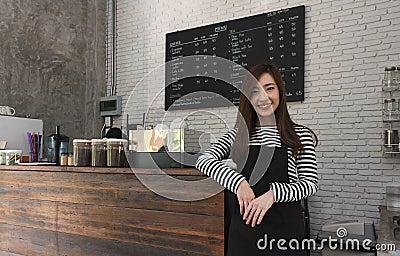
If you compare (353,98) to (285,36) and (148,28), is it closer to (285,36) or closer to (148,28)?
(285,36)

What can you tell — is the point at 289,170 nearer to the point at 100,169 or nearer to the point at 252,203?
the point at 252,203

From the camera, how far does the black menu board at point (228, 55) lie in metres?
4.96

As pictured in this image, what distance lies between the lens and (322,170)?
15.4 feet

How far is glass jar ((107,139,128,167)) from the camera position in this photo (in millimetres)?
2922

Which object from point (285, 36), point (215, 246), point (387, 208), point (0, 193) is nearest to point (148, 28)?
point (285, 36)

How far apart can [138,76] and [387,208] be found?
3725 mm

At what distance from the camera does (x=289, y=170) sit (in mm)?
2236

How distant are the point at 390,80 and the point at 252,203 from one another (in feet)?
8.81

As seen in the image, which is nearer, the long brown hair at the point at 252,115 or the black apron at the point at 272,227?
the black apron at the point at 272,227

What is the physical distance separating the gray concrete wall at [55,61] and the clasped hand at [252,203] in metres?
3.91

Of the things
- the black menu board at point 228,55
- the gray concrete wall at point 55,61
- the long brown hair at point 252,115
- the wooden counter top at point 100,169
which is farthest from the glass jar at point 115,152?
the gray concrete wall at point 55,61

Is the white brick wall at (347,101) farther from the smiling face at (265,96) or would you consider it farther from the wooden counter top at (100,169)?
the smiling face at (265,96)

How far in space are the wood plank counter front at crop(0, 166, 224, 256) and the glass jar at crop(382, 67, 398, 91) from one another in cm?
259

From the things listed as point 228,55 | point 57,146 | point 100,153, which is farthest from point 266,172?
point 228,55
